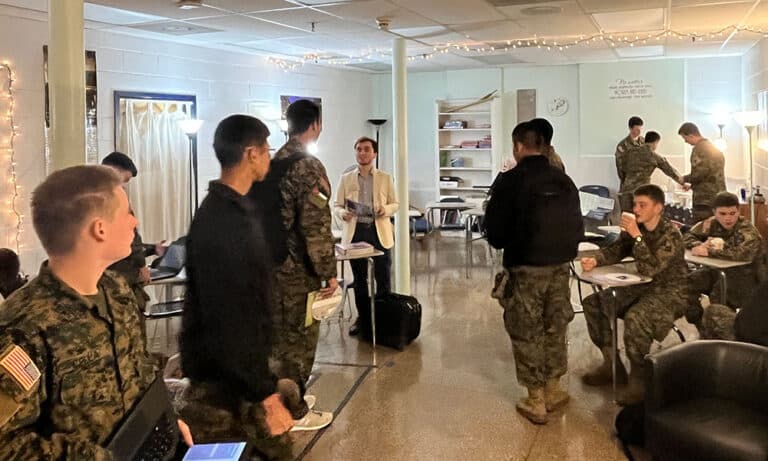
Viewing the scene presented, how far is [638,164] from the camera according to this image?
8.67 metres

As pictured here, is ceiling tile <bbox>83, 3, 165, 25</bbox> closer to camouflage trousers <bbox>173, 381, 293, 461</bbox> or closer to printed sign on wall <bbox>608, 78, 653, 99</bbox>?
camouflage trousers <bbox>173, 381, 293, 461</bbox>

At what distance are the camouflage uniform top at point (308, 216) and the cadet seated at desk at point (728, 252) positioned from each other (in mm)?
2589

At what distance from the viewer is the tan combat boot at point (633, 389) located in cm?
386

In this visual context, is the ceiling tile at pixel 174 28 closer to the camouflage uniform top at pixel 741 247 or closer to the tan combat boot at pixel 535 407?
the tan combat boot at pixel 535 407

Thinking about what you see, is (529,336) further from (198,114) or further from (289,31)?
(198,114)

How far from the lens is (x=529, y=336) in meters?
3.69

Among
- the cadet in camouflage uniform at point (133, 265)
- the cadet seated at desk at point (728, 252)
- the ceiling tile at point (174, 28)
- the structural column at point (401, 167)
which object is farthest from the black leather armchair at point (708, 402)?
the ceiling tile at point (174, 28)

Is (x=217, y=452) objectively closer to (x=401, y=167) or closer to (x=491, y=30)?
(x=401, y=167)

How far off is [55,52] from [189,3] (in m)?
2.31

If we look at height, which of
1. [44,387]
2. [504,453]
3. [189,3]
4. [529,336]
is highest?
[189,3]

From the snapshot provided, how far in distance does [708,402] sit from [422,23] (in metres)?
4.30

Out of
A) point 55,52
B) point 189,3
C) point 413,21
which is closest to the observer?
point 55,52

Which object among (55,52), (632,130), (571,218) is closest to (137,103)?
(55,52)

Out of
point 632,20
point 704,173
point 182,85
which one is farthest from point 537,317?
point 182,85
